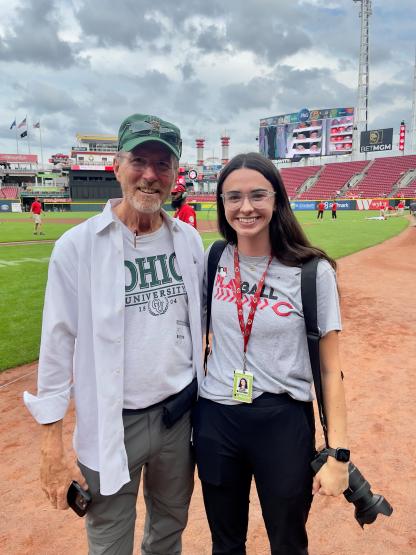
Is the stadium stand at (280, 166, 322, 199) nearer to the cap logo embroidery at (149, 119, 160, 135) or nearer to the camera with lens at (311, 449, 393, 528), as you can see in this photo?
the cap logo embroidery at (149, 119, 160, 135)

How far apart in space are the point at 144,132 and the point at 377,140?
7202 centimetres

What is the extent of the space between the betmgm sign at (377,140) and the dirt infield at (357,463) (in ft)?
219

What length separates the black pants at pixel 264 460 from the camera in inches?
75.9

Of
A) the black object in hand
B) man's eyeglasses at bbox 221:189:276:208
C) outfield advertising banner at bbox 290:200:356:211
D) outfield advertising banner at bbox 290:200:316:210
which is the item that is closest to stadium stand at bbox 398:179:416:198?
outfield advertising banner at bbox 290:200:356:211

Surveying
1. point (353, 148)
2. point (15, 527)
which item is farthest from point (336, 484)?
point (353, 148)

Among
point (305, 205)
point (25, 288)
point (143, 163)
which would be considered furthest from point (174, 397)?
point (305, 205)

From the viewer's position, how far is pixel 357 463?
3.47 meters

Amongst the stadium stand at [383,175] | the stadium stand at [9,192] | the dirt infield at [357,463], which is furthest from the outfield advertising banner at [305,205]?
the stadium stand at [9,192]

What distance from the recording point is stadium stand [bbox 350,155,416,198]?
60.8 metres

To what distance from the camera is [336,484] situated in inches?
73.4

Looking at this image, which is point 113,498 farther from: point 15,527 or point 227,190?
point 227,190

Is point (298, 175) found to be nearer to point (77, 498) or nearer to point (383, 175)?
point (383, 175)

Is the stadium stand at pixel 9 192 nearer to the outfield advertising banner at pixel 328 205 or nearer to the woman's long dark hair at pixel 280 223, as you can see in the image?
the outfield advertising banner at pixel 328 205

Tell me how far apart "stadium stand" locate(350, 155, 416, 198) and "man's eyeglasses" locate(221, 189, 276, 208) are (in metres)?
63.6
